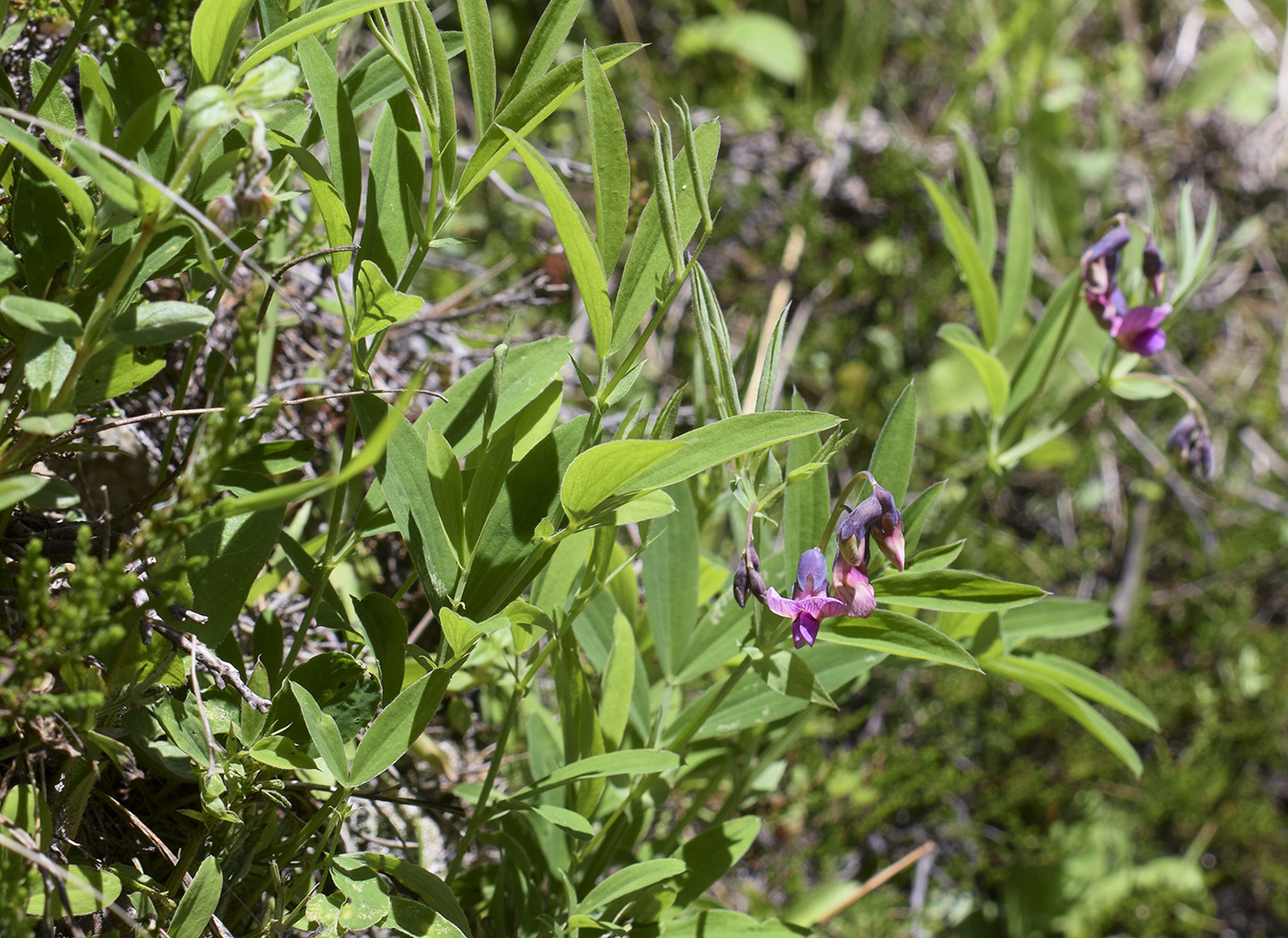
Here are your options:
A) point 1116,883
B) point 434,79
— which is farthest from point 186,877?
point 1116,883

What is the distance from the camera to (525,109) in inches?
33.2

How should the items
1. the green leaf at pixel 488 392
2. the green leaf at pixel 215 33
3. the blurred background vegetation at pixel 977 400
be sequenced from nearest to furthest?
the green leaf at pixel 215 33, the green leaf at pixel 488 392, the blurred background vegetation at pixel 977 400

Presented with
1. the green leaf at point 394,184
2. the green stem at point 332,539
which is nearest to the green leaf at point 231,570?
the green stem at point 332,539

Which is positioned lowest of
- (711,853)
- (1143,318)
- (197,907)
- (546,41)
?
(711,853)

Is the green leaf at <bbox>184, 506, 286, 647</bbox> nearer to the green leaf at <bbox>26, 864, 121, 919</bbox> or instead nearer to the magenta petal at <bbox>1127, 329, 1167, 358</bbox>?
the green leaf at <bbox>26, 864, 121, 919</bbox>

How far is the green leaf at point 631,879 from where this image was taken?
901mm

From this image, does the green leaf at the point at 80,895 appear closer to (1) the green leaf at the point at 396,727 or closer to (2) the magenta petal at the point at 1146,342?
(1) the green leaf at the point at 396,727

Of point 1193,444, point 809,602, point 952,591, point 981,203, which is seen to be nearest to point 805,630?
point 809,602

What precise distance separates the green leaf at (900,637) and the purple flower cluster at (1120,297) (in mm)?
573

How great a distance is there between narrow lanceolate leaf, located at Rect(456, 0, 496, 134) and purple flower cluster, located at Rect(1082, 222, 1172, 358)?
812mm

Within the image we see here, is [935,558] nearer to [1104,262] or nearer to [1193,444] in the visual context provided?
[1104,262]

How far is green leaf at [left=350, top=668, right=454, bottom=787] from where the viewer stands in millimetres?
786

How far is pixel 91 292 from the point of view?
2.57ft

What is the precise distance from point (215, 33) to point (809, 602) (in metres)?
0.67
